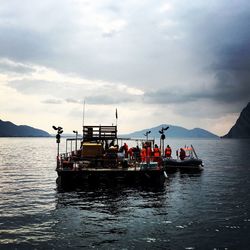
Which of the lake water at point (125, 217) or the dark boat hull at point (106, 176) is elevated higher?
the dark boat hull at point (106, 176)

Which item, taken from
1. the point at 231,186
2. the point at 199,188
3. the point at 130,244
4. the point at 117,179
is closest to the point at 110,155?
the point at 117,179

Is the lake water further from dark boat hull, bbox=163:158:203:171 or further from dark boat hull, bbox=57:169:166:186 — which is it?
dark boat hull, bbox=163:158:203:171

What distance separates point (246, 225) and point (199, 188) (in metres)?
14.9

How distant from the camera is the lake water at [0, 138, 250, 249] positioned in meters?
16.9

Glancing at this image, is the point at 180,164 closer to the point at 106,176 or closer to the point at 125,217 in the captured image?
the point at 106,176

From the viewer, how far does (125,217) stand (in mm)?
21594

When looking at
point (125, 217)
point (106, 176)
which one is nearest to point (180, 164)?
point (106, 176)

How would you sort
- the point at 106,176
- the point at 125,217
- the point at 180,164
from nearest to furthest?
1. the point at 125,217
2. the point at 106,176
3. the point at 180,164

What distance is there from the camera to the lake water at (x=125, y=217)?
16.9 m

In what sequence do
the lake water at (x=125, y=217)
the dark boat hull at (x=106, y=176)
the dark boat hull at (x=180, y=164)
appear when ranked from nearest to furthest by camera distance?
the lake water at (x=125, y=217)
the dark boat hull at (x=106, y=176)
the dark boat hull at (x=180, y=164)

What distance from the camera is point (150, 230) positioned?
18.8 metres

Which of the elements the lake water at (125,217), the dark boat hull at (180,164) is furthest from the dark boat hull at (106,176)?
the dark boat hull at (180,164)

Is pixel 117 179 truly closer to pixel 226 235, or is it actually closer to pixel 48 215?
pixel 48 215

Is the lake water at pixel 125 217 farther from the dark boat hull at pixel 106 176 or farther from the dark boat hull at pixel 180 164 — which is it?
the dark boat hull at pixel 180 164
